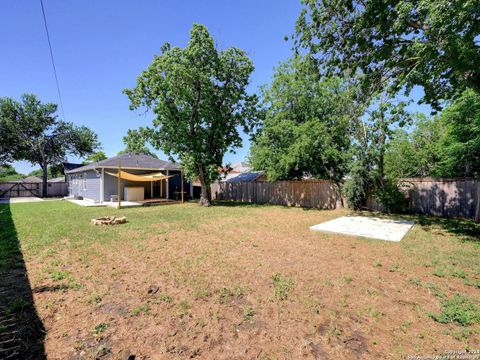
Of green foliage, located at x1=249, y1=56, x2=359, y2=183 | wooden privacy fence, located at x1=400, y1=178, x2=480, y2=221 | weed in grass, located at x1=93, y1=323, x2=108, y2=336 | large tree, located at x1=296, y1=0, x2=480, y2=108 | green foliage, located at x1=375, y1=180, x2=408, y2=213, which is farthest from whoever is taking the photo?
green foliage, located at x1=249, y1=56, x2=359, y2=183

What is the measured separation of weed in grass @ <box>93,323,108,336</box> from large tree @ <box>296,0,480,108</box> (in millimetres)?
7398

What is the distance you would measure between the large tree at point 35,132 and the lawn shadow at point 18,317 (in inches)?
1055

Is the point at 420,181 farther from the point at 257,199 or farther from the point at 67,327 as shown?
the point at 67,327

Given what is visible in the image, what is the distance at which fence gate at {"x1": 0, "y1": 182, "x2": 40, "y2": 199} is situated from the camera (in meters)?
25.2

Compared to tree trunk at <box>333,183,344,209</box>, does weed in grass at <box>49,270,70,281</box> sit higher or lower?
lower

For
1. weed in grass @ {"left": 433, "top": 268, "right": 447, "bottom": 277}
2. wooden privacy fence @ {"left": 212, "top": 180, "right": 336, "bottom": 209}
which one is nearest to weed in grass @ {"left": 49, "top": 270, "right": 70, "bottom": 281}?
weed in grass @ {"left": 433, "top": 268, "right": 447, "bottom": 277}

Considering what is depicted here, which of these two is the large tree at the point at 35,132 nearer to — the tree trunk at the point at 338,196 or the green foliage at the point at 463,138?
the tree trunk at the point at 338,196

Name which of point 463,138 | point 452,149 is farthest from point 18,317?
point 463,138

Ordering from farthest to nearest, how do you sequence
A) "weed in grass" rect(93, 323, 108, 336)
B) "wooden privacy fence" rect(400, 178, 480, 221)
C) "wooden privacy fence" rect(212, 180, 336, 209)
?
"wooden privacy fence" rect(212, 180, 336, 209)
"wooden privacy fence" rect(400, 178, 480, 221)
"weed in grass" rect(93, 323, 108, 336)

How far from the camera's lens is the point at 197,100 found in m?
13.8

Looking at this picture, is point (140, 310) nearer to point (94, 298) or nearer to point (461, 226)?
point (94, 298)

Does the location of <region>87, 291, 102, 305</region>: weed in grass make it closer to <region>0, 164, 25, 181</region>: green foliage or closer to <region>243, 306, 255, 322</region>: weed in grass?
<region>243, 306, 255, 322</region>: weed in grass

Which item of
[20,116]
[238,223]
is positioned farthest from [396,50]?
[20,116]

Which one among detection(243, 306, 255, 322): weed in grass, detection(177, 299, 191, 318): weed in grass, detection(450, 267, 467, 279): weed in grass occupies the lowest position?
detection(243, 306, 255, 322): weed in grass
